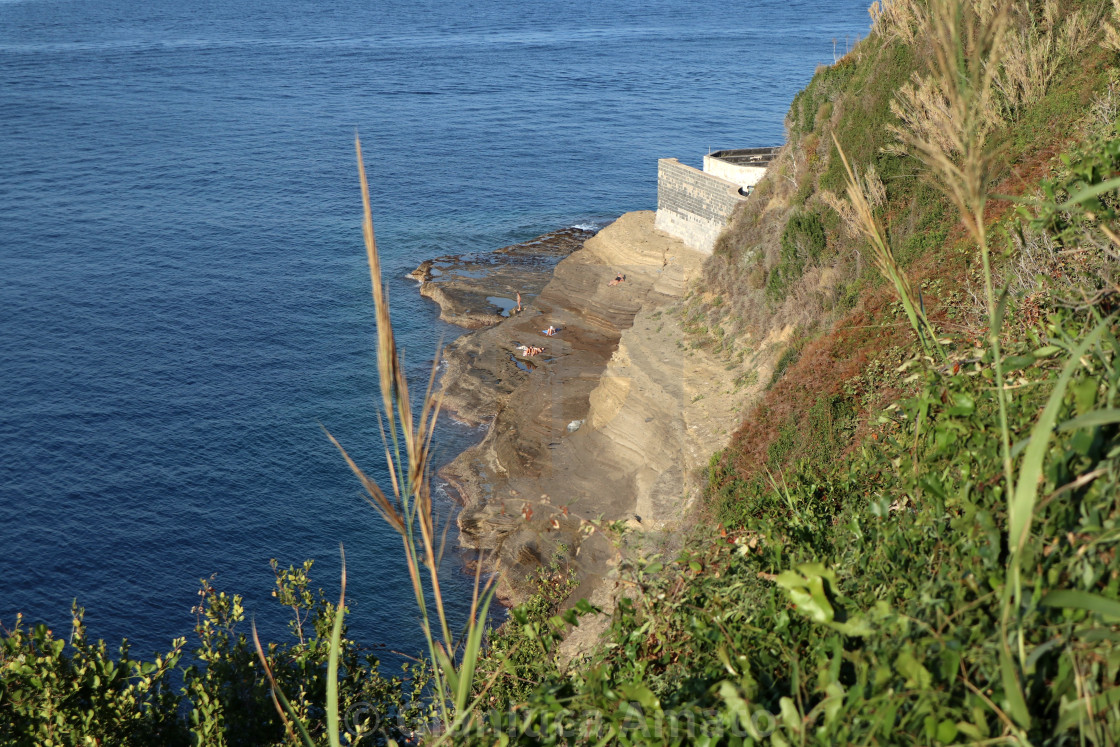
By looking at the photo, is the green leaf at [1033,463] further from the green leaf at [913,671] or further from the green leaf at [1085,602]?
the green leaf at [913,671]

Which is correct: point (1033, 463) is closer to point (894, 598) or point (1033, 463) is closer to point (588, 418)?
point (894, 598)

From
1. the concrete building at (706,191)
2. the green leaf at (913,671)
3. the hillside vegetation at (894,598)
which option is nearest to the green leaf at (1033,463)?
the hillside vegetation at (894,598)

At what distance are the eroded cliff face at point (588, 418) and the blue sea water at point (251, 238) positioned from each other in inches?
113

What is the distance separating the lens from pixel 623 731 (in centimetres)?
444

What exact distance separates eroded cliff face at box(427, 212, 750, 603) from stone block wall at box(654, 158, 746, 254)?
112 cm

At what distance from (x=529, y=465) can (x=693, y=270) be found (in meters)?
15.8

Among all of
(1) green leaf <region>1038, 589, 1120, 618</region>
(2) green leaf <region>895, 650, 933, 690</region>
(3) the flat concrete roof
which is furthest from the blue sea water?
(3) the flat concrete roof

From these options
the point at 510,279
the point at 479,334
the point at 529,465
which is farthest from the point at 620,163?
the point at 529,465

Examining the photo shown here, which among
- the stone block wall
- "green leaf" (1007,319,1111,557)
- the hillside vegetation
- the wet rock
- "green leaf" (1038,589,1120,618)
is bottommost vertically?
the wet rock

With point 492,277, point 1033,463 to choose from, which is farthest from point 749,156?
point 1033,463

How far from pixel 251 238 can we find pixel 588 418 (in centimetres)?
4405

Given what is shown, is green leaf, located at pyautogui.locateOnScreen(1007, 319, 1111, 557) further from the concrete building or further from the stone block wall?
the stone block wall

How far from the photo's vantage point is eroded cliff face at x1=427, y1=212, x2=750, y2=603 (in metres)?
28.5

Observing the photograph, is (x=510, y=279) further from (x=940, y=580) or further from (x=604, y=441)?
(x=940, y=580)
